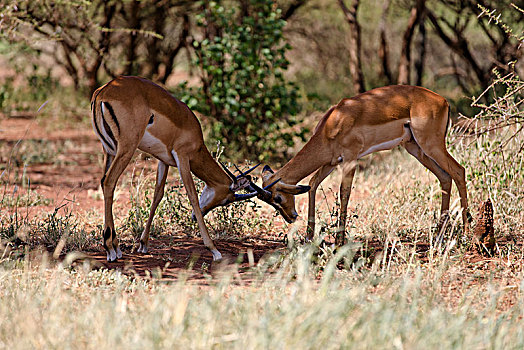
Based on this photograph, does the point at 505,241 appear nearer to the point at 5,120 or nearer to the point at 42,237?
the point at 42,237

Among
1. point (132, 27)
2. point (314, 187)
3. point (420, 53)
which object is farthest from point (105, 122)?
point (420, 53)

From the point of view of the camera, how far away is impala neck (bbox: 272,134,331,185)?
5398 millimetres

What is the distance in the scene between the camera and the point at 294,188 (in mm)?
5328

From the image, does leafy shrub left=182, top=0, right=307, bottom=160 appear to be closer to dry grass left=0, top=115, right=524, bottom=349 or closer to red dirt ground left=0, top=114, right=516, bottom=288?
red dirt ground left=0, top=114, right=516, bottom=288

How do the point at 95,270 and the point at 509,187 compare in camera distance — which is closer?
the point at 95,270

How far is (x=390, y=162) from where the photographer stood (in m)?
8.91

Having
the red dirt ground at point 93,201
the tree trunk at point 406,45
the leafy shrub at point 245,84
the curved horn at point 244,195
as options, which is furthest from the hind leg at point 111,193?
the tree trunk at point 406,45

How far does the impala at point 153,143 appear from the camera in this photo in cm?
475

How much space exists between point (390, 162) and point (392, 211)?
319 cm

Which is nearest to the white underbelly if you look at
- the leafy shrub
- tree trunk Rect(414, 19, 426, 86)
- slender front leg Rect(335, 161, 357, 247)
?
slender front leg Rect(335, 161, 357, 247)

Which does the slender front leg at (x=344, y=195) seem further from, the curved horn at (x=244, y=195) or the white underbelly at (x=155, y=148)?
the white underbelly at (x=155, y=148)

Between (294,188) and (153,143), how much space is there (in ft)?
3.83

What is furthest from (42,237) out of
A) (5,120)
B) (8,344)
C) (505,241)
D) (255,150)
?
(5,120)

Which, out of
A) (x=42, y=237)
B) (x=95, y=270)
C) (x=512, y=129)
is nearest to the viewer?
(x=95, y=270)
